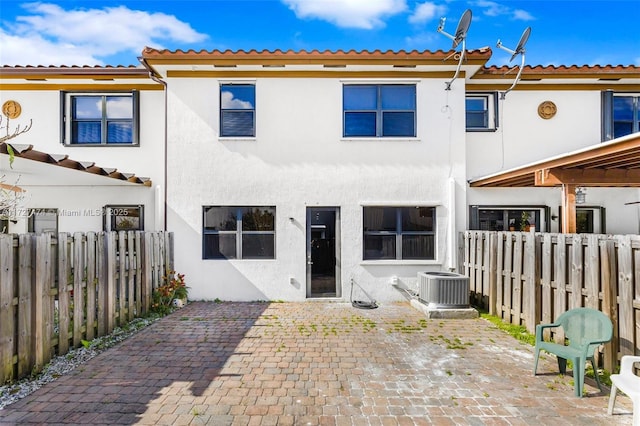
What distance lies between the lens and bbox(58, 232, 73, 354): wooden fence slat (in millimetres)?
5059

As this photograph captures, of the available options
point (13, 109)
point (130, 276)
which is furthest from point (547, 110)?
point (13, 109)

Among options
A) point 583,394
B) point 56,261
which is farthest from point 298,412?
point 56,261

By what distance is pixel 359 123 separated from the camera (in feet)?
30.1

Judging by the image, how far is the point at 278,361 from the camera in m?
5.14

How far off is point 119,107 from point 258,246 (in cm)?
555

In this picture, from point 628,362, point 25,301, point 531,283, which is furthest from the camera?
point 531,283

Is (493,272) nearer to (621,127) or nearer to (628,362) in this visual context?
(628,362)

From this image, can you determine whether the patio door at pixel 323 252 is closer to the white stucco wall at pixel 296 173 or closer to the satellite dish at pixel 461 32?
the white stucco wall at pixel 296 173

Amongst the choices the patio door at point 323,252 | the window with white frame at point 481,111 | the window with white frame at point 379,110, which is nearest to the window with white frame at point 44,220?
the patio door at point 323,252

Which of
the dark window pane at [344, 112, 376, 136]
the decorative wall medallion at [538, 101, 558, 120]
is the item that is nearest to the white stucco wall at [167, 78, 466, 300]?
the dark window pane at [344, 112, 376, 136]

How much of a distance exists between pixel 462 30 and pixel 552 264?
559 centimetres

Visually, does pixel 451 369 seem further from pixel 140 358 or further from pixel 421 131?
pixel 421 131

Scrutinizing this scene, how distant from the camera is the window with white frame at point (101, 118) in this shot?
9.54 meters

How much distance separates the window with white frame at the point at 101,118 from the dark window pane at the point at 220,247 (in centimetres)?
359
